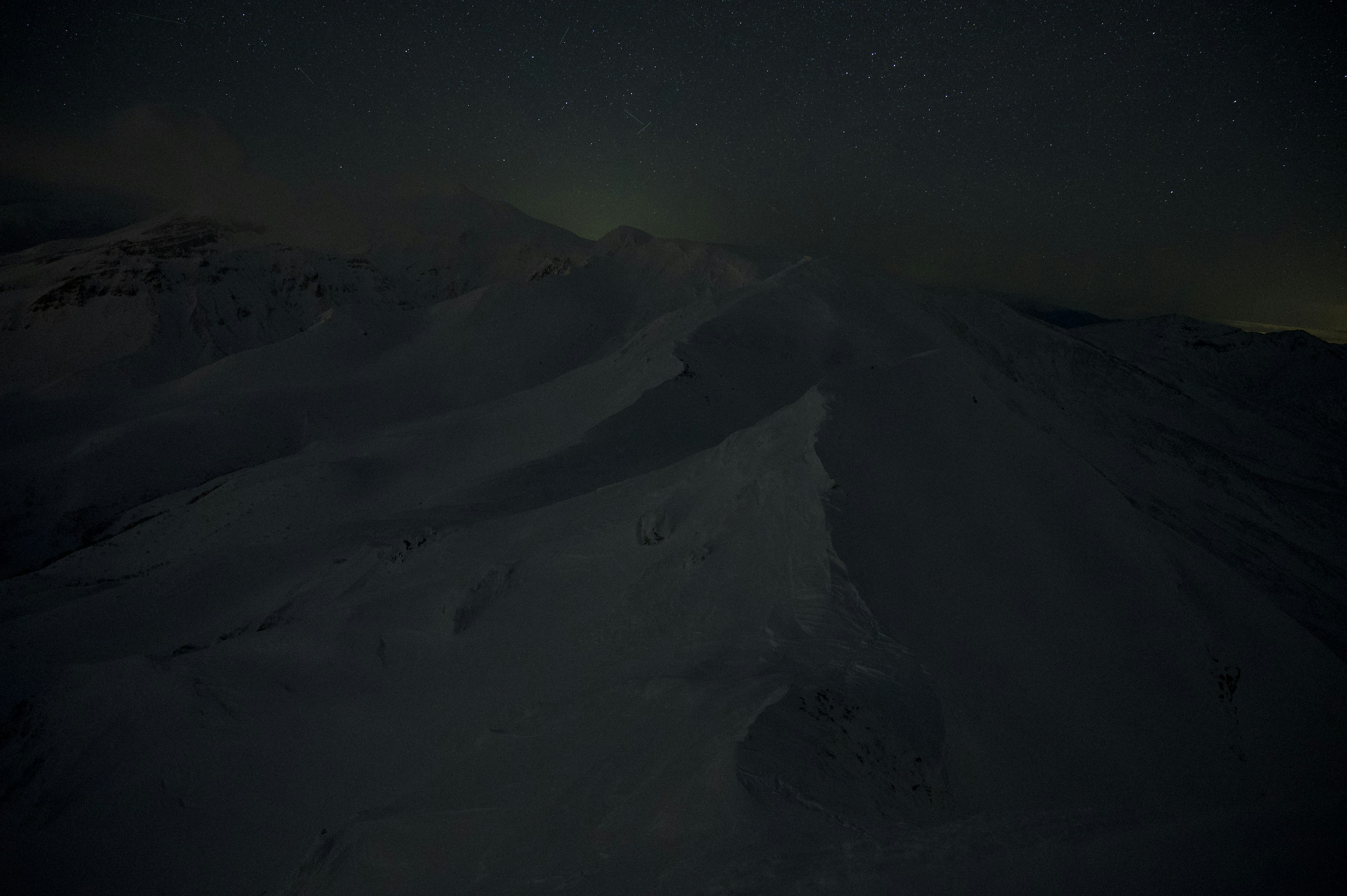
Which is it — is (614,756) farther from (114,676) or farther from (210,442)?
(210,442)

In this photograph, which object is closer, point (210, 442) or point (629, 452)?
point (629, 452)

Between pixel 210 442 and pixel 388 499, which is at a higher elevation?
pixel 388 499

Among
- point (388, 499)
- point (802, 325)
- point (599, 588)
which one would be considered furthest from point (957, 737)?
point (802, 325)

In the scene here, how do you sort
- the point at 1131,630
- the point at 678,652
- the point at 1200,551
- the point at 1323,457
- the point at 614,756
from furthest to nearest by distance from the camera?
1. the point at 1323,457
2. the point at 1200,551
3. the point at 1131,630
4. the point at 678,652
5. the point at 614,756

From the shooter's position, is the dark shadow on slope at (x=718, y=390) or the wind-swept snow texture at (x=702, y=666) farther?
the dark shadow on slope at (x=718, y=390)

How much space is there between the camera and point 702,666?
822 centimetres

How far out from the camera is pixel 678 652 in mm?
Answer: 9195

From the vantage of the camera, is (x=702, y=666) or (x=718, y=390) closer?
(x=702, y=666)

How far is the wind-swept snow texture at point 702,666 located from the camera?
515 cm

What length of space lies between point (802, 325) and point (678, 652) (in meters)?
28.8

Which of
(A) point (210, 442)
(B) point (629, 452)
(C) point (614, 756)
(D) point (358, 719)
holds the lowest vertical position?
(A) point (210, 442)

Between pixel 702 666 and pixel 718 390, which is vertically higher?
pixel 718 390

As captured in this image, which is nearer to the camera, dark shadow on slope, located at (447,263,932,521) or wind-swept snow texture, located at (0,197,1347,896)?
wind-swept snow texture, located at (0,197,1347,896)

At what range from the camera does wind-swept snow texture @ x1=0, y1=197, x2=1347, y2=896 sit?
515 centimetres
